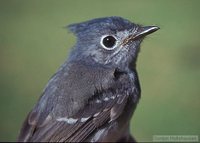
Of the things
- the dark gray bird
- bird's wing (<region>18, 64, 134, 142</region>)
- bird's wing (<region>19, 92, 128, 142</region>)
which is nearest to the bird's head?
the dark gray bird

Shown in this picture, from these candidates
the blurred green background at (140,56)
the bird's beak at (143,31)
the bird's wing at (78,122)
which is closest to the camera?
the bird's wing at (78,122)

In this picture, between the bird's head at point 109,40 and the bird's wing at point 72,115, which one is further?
the bird's head at point 109,40

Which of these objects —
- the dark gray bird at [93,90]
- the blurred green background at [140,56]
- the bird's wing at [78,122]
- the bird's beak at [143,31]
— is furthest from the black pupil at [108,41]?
the blurred green background at [140,56]

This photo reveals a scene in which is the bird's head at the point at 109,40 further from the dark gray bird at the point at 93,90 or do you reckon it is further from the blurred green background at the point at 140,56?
the blurred green background at the point at 140,56

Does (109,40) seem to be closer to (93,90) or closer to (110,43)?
(110,43)

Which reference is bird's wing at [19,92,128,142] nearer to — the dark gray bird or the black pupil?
the dark gray bird

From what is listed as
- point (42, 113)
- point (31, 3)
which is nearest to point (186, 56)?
point (31, 3)
